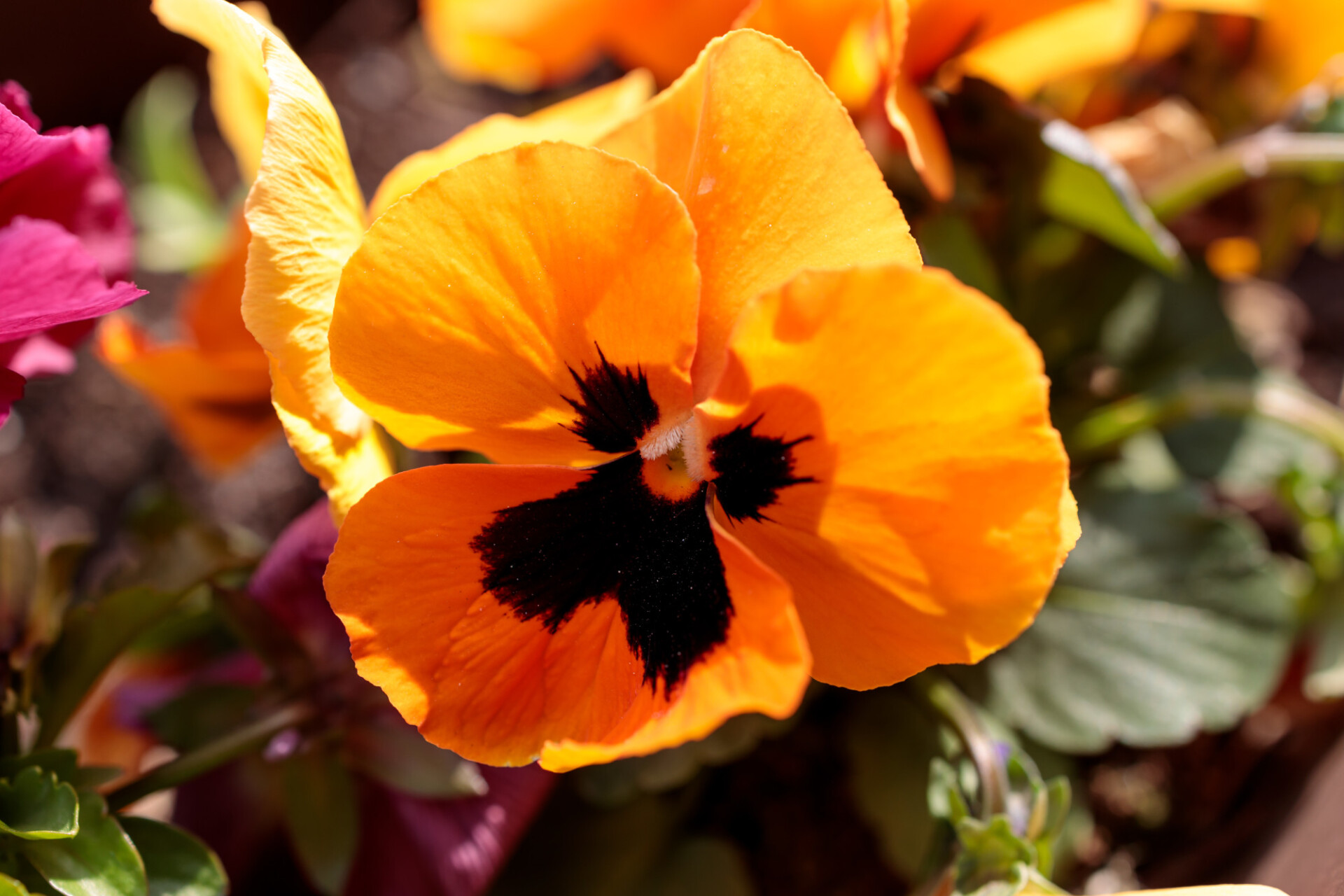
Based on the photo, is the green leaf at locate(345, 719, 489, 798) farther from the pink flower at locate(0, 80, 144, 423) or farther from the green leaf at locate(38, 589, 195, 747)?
the pink flower at locate(0, 80, 144, 423)

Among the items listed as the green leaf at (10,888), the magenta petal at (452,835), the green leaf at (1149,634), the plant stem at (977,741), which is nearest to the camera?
the green leaf at (10,888)

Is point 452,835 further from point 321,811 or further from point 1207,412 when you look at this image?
point 1207,412

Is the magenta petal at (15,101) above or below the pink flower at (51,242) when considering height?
above

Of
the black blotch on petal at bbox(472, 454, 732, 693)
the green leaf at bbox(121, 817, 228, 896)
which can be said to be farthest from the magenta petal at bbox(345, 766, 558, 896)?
the black blotch on petal at bbox(472, 454, 732, 693)

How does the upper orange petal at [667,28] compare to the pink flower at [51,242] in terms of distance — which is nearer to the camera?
the pink flower at [51,242]

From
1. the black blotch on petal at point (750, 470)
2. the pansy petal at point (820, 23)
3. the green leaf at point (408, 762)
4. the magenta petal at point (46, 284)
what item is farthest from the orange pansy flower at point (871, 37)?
the green leaf at point (408, 762)

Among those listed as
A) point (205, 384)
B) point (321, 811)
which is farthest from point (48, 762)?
point (205, 384)

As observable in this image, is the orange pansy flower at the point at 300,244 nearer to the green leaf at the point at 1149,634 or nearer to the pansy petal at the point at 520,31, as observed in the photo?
the pansy petal at the point at 520,31

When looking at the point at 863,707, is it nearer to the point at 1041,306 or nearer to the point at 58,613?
the point at 1041,306
